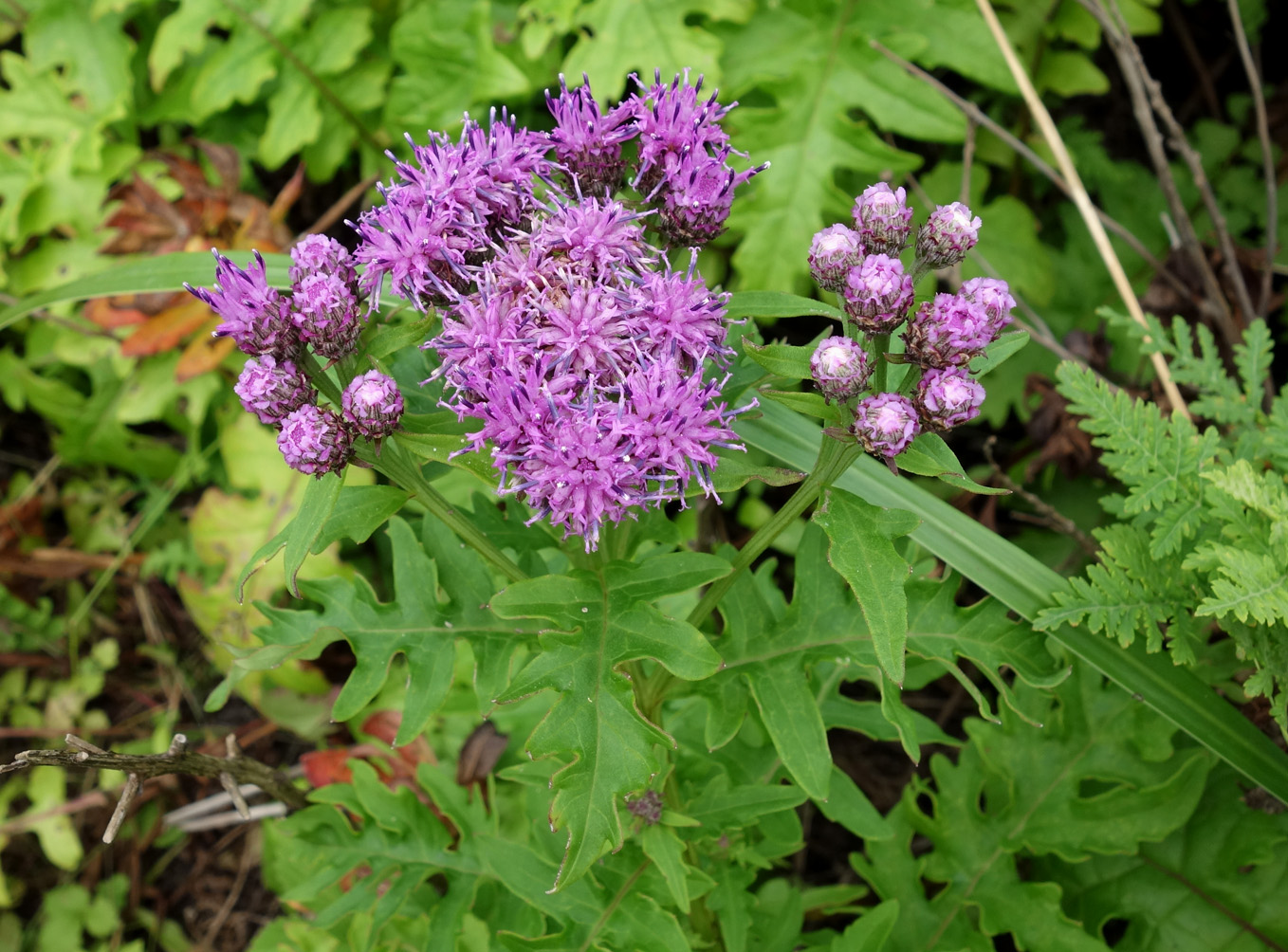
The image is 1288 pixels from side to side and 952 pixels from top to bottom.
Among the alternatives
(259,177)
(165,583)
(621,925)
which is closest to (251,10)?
(259,177)

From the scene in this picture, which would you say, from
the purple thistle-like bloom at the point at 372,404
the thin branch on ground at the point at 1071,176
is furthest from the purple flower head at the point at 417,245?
the thin branch on ground at the point at 1071,176

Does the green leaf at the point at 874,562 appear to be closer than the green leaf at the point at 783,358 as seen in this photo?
Yes

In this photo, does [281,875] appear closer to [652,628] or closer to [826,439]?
[652,628]

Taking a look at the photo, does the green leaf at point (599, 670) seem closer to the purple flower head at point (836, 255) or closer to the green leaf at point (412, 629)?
the green leaf at point (412, 629)

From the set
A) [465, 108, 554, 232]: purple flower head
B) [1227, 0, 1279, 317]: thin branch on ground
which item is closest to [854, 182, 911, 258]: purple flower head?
[465, 108, 554, 232]: purple flower head

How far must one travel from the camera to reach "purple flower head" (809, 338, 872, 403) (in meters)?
1.81

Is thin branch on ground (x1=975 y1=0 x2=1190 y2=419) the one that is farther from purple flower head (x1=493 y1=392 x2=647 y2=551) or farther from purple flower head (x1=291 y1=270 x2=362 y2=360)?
purple flower head (x1=291 y1=270 x2=362 y2=360)

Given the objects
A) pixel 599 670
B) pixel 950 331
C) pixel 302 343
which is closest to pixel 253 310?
pixel 302 343

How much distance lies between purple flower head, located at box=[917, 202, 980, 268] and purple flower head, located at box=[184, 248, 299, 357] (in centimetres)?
141

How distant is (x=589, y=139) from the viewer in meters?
2.23

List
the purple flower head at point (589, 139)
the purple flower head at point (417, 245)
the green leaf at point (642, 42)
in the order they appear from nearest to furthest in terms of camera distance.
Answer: the purple flower head at point (417, 245), the purple flower head at point (589, 139), the green leaf at point (642, 42)

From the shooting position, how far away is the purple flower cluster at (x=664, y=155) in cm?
217

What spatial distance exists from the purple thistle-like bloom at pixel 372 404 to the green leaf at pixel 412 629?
58cm

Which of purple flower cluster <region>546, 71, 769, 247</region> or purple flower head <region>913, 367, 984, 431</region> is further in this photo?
purple flower cluster <region>546, 71, 769, 247</region>
